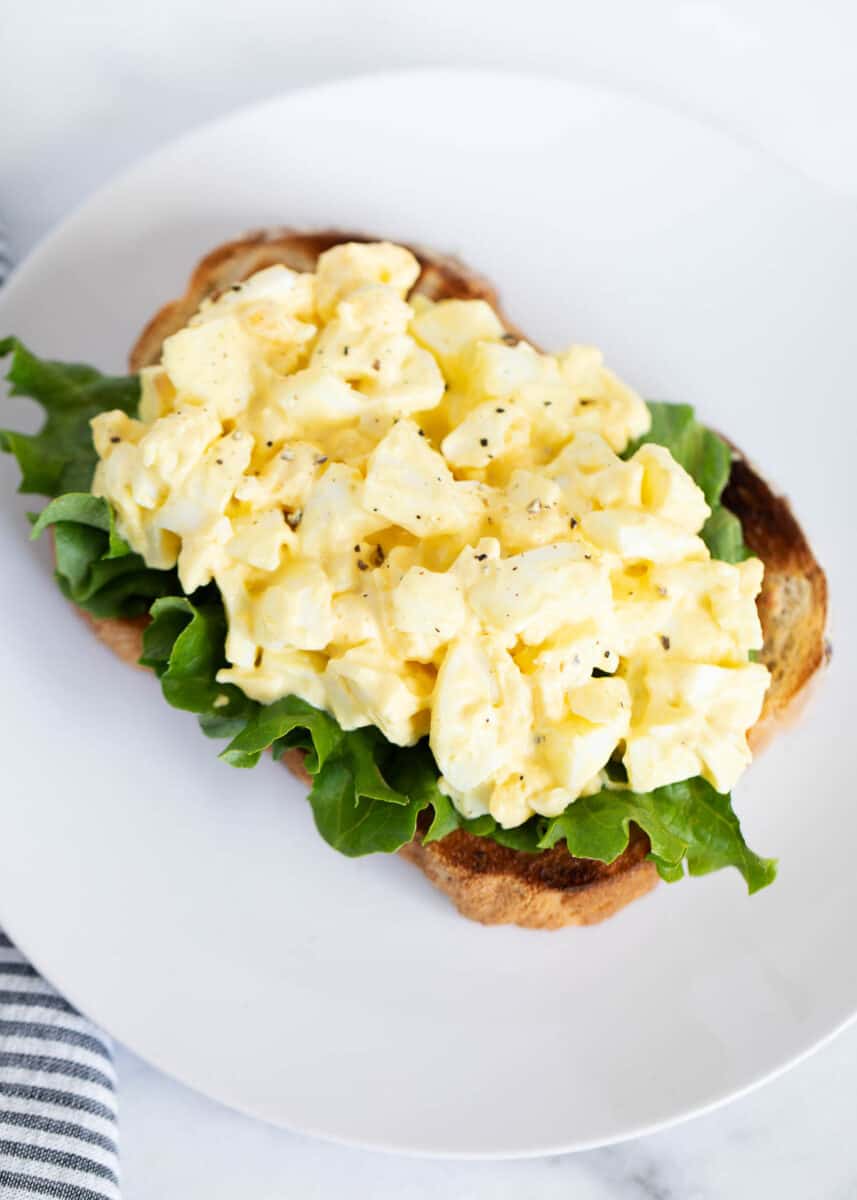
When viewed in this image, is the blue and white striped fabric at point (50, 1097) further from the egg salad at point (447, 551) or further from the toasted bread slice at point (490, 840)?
the egg salad at point (447, 551)

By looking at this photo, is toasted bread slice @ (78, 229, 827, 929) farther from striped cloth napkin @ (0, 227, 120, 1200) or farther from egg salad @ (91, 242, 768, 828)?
striped cloth napkin @ (0, 227, 120, 1200)

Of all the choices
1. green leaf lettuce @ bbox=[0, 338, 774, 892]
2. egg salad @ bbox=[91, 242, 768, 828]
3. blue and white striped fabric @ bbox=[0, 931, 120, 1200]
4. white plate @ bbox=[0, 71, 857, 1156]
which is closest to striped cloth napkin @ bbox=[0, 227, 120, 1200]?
blue and white striped fabric @ bbox=[0, 931, 120, 1200]

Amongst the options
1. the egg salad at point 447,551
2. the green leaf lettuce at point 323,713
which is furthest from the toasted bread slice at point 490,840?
the egg salad at point 447,551

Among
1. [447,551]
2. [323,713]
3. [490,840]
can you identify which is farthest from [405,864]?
[447,551]

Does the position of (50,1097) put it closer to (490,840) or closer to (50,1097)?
(50,1097)

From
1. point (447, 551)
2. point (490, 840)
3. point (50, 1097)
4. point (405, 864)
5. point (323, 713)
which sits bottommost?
point (50, 1097)

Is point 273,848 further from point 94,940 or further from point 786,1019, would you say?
point 786,1019
